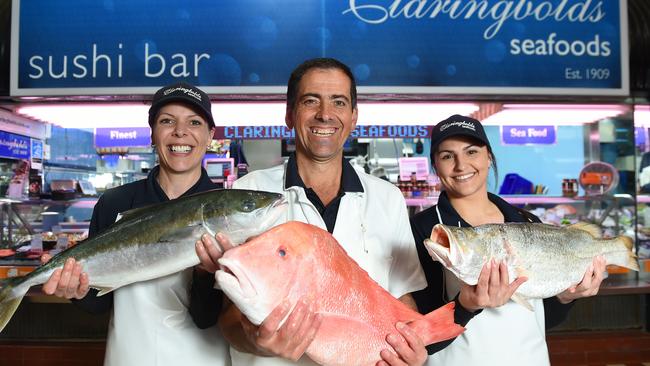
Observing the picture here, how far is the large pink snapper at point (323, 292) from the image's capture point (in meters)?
1.05

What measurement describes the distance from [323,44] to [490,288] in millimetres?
2863

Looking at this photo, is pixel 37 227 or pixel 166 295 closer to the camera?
pixel 166 295

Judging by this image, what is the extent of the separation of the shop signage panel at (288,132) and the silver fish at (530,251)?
2.74 meters

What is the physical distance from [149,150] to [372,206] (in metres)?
3.32

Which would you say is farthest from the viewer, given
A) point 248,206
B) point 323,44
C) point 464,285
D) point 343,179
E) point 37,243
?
point 37,243

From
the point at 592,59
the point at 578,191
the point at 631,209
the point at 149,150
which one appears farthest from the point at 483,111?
the point at 149,150

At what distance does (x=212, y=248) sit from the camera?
1.30 metres

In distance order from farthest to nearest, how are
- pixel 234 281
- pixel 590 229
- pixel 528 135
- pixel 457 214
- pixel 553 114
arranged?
pixel 528 135, pixel 553 114, pixel 457 214, pixel 590 229, pixel 234 281

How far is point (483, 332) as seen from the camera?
5.94ft

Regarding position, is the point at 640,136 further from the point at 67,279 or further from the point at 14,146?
the point at 14,146

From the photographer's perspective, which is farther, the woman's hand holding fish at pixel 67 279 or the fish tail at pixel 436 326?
the woman's hand holding fish at pixel 67 279

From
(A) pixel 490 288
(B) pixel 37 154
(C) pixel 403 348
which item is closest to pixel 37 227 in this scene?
(B) pixel 37 154

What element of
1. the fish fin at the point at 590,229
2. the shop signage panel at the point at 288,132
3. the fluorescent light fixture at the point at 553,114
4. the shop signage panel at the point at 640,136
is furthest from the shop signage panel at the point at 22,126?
the shop signage panel at the point at 640,136

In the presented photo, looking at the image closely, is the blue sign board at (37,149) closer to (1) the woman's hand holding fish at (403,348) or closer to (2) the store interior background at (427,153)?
(2) the store interior background at (427,153)
